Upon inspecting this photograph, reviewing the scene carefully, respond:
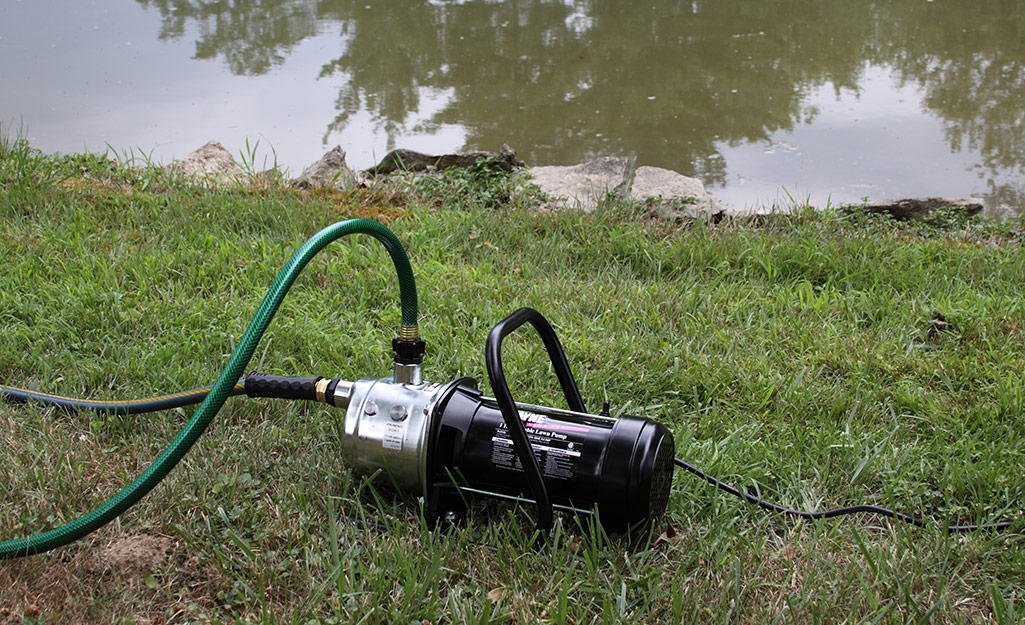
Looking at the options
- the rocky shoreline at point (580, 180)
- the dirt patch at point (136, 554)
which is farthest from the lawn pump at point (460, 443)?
the rocky shoreline at point (580, 180)

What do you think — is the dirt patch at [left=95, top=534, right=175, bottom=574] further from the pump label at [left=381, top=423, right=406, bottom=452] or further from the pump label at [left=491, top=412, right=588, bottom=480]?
the pump label at [left=491, top=412, right=588, bottom=480]

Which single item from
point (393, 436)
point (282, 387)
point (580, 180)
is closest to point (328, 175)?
point (580, 180)

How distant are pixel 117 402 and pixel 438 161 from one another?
2.62m

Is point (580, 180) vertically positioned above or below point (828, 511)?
above

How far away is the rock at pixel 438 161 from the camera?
4375 mm

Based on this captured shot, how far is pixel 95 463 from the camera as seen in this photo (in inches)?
79.7

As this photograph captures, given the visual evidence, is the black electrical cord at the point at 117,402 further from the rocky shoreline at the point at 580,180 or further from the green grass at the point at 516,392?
the rocky shoreline at the point at 580,180

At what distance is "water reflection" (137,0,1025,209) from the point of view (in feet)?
19.5

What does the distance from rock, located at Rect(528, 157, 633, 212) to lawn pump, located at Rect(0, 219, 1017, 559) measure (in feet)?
6.95

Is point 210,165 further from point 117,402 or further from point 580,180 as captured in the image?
point 117,402

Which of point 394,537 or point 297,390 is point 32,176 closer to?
point 297,390

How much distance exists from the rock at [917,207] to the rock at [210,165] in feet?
10.7

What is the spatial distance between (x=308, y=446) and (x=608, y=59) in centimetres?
607

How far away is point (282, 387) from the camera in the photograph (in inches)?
75.6
